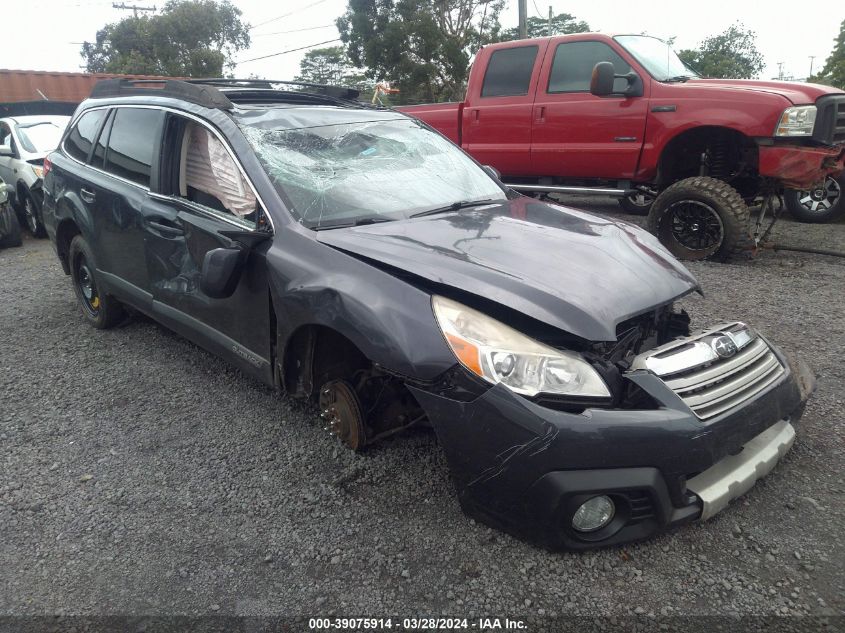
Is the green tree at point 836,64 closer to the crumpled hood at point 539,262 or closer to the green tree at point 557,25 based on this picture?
the green tree at point 557,25

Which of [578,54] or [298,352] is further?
[578,54]

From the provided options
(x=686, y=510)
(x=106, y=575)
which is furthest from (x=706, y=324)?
(x=106, y=575)

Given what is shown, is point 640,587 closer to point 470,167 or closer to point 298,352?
point 298,352

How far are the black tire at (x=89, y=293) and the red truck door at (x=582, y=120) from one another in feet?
15.0

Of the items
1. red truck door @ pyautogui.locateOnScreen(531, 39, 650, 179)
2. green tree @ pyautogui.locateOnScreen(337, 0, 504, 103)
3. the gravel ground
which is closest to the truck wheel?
red truck door @ pyautogui.locateOnScreen(531, 39, 650, 179)

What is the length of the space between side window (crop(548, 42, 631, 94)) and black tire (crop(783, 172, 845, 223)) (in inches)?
120

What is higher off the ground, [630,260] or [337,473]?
[630,260]

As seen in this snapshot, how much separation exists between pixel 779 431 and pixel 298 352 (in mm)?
2034

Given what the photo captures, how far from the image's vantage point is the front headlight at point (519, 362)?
2.16 m

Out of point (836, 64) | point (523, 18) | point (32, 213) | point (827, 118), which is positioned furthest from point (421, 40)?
point (827, 118)

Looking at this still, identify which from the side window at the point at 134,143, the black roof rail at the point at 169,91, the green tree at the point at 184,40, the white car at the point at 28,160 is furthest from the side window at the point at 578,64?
the green tree at the point at 184,40

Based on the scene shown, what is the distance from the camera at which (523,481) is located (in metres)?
2.13

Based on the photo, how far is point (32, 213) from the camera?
8883mm

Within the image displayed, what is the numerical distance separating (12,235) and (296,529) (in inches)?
304
